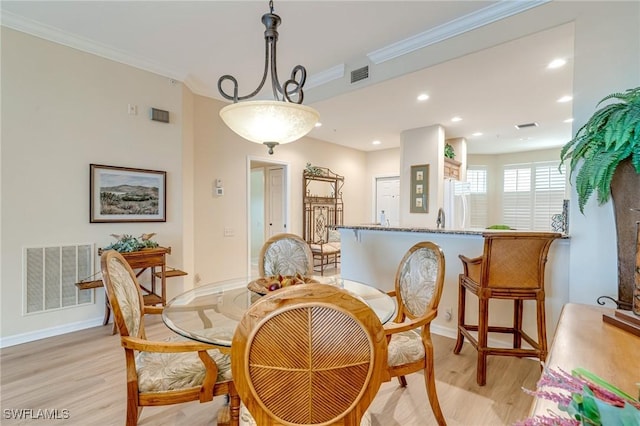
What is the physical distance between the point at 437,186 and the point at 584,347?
4.41 m

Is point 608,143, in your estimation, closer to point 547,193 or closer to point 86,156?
point 86,156

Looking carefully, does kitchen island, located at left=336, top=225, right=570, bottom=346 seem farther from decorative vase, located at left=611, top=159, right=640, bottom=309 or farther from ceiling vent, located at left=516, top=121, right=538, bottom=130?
ceiling vent, located at left=516, top=121, right=538, bottom=130

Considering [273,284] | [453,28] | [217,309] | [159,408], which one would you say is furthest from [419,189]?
[159,408]

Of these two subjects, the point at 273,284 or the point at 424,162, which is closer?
the point at 273,284

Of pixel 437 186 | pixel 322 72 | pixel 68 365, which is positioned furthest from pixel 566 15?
pixel 68 365

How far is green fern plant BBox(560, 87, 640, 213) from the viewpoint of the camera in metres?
1.55

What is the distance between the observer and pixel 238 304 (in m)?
2.01

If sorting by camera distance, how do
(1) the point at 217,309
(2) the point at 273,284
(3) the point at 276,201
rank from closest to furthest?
(2) the point at 273,284 < (1) the point at 217,309 < (3) the point at 276,201

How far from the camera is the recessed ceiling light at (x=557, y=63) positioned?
2979 mm

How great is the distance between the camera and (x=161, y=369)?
4.80 feet

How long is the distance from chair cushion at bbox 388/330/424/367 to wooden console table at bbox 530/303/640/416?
735mm

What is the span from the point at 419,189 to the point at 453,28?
2932mm

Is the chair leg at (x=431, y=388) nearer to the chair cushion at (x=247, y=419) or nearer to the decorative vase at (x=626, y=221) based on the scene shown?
the chair cushion at (x=247, y=419)

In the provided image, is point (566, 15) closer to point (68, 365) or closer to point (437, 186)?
point (437, 186)
